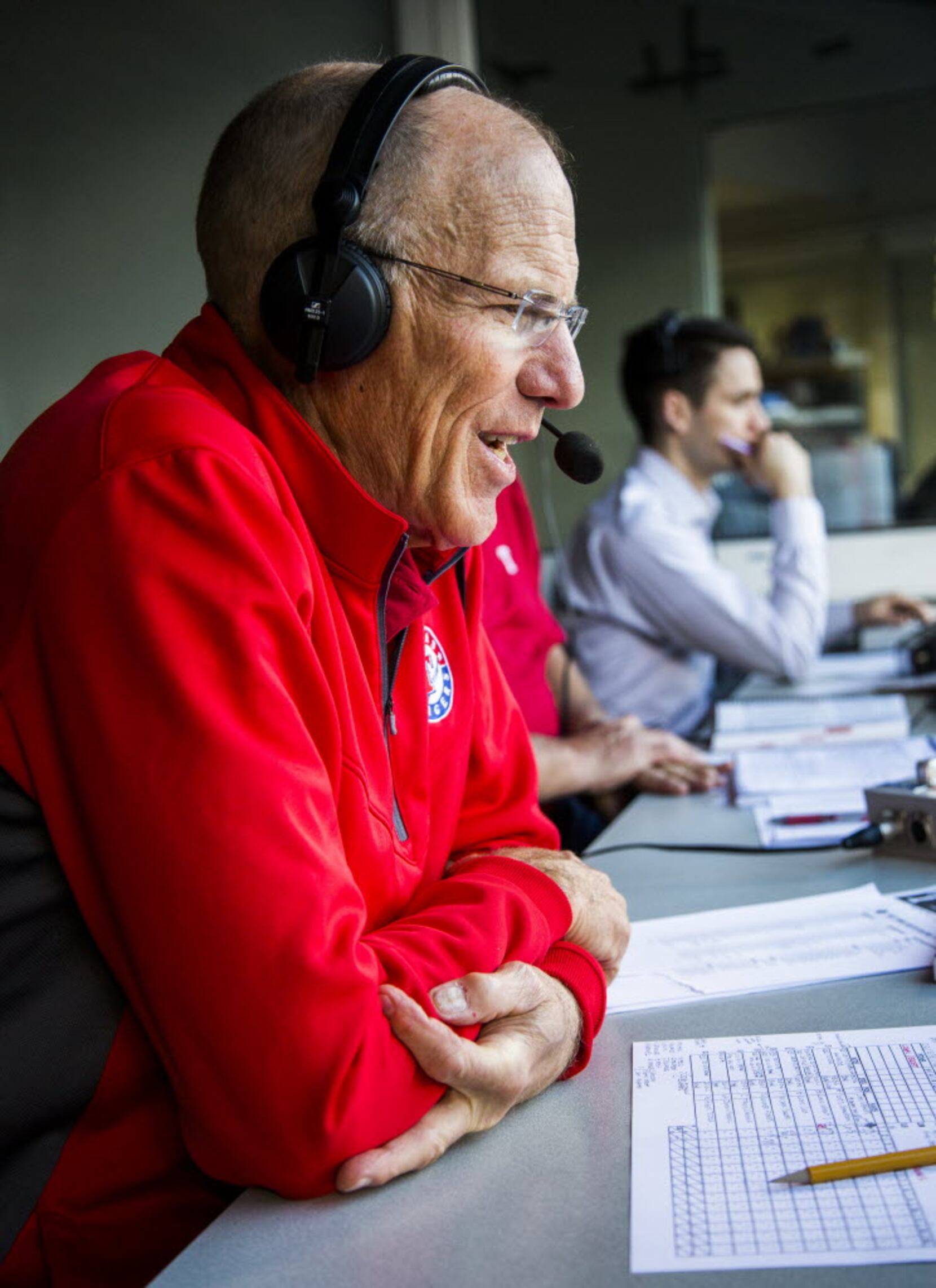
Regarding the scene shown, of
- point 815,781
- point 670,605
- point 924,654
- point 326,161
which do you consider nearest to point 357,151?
point 326,161

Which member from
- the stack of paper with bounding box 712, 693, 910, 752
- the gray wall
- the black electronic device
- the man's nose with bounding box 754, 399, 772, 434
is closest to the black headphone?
the gray wall

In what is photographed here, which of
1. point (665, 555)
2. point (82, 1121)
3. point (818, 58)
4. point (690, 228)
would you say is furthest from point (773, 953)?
point (818, 58)

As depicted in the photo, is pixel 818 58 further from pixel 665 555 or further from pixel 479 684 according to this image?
pixel 479 684

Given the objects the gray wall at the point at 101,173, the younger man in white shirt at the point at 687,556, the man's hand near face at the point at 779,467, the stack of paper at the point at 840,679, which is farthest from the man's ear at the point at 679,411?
the gray wall at the point at 101,173

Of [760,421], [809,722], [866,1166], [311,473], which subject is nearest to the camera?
[866,1166]

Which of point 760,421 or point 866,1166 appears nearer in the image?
point 866,1166

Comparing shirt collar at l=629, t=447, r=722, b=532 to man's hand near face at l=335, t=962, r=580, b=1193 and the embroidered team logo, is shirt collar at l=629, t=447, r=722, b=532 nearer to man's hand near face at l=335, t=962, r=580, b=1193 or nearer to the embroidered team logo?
the embroidered team logo

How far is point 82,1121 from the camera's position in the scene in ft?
2.65

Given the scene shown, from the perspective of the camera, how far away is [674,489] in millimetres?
2809

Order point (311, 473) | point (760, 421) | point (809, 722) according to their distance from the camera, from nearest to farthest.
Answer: point (311, 473), point (809, 722), point (760, 421)

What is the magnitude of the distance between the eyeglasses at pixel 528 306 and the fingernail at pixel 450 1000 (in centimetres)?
48

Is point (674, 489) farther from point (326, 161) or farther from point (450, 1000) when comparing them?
point (450, 1000)

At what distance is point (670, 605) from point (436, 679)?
5.14 feet

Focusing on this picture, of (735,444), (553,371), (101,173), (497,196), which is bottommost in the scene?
(735,444)
